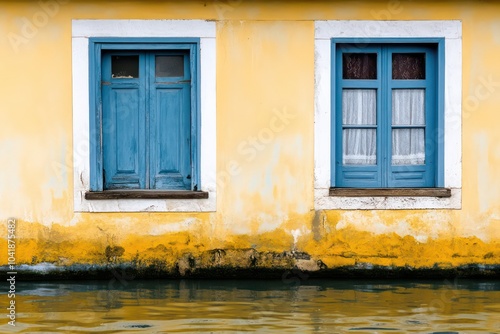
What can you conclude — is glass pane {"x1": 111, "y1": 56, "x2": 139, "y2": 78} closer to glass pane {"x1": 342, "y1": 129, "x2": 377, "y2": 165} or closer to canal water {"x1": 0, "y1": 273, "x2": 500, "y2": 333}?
canal water {"x1": 0, "y1": 273, "x2": 500, "y2": 333}

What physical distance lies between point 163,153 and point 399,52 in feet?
8.92

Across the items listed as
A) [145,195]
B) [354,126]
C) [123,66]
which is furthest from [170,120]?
[354,126]

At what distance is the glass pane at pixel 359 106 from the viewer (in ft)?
38.2

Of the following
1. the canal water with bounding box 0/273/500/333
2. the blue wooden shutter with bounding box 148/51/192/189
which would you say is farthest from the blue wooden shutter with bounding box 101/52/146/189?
the canal water with bounding box 0/273/500/333

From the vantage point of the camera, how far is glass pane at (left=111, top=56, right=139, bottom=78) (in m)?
11.5

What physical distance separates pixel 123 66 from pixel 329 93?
7.18ft

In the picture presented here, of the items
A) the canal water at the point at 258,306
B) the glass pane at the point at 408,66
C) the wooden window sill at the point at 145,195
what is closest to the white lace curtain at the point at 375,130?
the glass pane at the point at 408,66

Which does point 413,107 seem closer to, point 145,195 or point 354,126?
point 354,126

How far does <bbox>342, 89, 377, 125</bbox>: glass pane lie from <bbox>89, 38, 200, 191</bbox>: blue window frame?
1.66m

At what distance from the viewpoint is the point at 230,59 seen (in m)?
11.3

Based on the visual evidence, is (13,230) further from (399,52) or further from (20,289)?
(399,52)

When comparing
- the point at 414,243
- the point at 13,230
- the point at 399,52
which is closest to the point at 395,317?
the point at 414,243

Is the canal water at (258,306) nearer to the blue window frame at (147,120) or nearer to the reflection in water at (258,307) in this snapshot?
the reflection in water at (258,307)

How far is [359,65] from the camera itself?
38.1 feet
